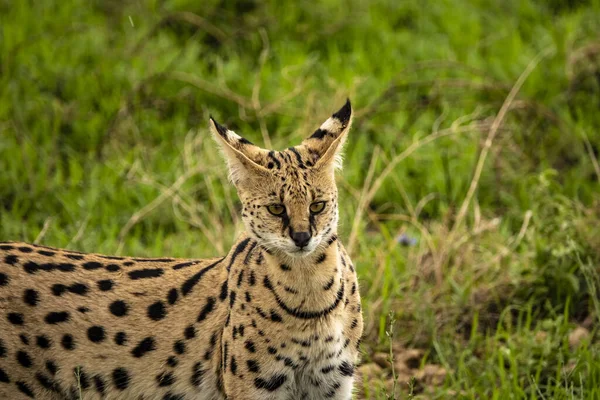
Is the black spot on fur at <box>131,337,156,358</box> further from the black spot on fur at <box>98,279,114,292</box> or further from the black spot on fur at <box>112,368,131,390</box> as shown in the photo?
the black spot on fur at <box>98,279,114,292</box>

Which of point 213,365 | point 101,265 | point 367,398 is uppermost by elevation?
point 101,265

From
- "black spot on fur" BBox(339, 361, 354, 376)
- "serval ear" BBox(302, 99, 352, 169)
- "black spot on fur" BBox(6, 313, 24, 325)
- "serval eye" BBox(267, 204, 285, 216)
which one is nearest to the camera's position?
"serval eye" BBox(267, 204, 285, 216)

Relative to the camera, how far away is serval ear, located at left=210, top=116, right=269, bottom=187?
419 cm

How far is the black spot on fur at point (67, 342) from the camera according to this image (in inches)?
178

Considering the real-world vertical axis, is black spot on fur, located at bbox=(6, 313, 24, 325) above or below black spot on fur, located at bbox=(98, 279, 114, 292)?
below

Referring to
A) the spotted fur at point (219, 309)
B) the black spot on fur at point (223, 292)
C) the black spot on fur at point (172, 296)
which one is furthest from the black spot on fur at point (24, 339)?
the black spot on fur at point (223, 292)

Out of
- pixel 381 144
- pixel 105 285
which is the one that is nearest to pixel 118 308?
pixel 105 285

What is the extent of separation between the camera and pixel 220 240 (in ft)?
20.4

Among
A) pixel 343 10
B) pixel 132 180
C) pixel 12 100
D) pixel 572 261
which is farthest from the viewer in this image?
pixel 343 10

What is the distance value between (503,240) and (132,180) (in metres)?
2.42

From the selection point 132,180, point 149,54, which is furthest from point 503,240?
point 149,54

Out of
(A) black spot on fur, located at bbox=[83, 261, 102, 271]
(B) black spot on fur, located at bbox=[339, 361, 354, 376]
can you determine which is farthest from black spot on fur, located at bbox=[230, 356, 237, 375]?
(A) black spot on fur, located at bbox=[83, 261, 102, 271]

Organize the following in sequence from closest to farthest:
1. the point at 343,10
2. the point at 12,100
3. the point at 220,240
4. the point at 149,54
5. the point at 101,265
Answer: the point at 101,265, the point at 220,240, the point at 12,100, the point at 149,54, the point at 343,10

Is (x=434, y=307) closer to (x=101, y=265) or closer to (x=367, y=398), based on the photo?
(x=367, y=398)
